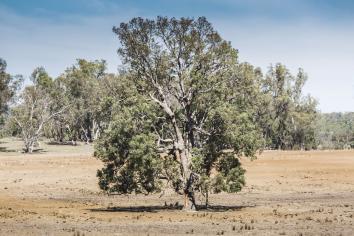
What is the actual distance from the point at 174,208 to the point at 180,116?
26.9 ft

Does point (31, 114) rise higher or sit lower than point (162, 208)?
higher

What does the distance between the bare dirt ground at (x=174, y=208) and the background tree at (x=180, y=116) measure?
2.79 meters

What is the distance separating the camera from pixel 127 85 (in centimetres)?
4038

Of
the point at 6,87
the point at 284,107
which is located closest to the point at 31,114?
the point at 6,87

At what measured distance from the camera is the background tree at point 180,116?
124ft

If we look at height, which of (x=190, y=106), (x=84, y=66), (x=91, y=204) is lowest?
(x=91, y=204)

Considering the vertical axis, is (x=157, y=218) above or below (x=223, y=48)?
below

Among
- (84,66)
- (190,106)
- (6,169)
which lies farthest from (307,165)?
(84,66)

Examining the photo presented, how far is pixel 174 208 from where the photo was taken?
4356 centimetres

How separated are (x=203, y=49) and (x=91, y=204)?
58.7ft

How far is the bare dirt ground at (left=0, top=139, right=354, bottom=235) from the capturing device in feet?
102

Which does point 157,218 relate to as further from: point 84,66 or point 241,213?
point 84,66

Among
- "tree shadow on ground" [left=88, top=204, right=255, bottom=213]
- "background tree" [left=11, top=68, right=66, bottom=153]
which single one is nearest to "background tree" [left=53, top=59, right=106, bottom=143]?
"background tree" [left=11, top=68, right=66, bottom=153]

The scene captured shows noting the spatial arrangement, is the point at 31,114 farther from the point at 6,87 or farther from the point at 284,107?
the point at 284,107
